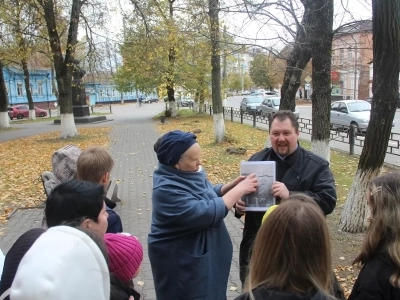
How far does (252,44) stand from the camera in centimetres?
679

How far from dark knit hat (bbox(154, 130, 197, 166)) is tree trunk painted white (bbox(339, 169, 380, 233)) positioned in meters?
3.30

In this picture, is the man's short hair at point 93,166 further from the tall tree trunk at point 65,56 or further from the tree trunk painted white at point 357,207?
the tall tree trunk at point 65,56

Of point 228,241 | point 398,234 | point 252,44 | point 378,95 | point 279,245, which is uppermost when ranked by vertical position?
point 252,44

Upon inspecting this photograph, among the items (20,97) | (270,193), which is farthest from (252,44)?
(20,97)

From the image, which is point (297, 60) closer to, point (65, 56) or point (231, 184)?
point (231, 184)

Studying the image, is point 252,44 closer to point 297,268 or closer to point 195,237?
point 195,237

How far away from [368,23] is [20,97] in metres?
50.8

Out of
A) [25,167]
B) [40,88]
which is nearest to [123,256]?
[25,167]

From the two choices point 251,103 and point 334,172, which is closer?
point 334,172

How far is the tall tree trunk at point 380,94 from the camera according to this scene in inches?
163

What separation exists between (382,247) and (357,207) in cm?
327

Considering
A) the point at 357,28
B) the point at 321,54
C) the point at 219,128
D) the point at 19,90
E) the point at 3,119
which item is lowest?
the point at 3,119

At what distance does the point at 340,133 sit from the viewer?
15.9 meters

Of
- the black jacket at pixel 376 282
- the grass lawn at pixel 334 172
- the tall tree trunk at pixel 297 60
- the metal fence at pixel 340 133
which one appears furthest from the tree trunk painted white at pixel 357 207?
the metal fence at pixel 340 133
